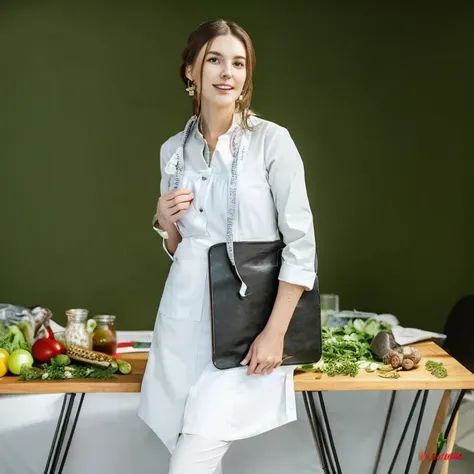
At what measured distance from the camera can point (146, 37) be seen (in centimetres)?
529

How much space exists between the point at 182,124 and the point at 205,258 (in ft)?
11.4

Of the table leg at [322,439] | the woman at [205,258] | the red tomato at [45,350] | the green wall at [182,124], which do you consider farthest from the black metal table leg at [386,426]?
the green wall at [182,124]

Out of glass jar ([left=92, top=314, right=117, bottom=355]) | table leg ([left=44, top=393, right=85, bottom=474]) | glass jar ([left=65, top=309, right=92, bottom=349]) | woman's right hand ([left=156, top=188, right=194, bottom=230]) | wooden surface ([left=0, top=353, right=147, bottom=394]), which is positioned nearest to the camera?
woman's right hand ([left=156, top=188, right=194, bottom=230])

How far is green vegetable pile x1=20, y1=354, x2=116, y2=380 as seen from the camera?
7.13ft

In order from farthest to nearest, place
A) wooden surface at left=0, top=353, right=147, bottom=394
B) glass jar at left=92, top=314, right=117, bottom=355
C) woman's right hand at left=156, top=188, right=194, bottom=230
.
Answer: glass jar at left=92, top=314, right=117, bottom=355 < wooden surface at left=0, top=353, right=147, bottom=394 < woman's right hand at left=156, top=188, right=194, bottom=230

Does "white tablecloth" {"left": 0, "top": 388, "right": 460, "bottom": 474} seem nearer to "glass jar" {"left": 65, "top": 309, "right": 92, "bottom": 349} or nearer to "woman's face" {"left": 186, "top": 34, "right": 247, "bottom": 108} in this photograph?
"glass jar" {"left": 65, "top": 309, "right": 92, "bottom": 349}

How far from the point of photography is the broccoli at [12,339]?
2365 mm

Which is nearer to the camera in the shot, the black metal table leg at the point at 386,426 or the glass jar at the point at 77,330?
the glass jar at the point at 77,330

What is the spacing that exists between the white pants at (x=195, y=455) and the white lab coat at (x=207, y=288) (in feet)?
0.10

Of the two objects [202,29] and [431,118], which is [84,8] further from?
[202,29]

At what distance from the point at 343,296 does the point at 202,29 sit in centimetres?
363

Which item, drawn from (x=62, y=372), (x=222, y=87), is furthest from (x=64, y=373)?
(x=222, y=87)

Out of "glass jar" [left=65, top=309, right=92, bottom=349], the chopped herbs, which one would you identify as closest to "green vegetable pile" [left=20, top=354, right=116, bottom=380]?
the chopped herbs

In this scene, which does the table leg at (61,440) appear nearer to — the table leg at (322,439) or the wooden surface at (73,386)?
the wooden surface at (73,386)
